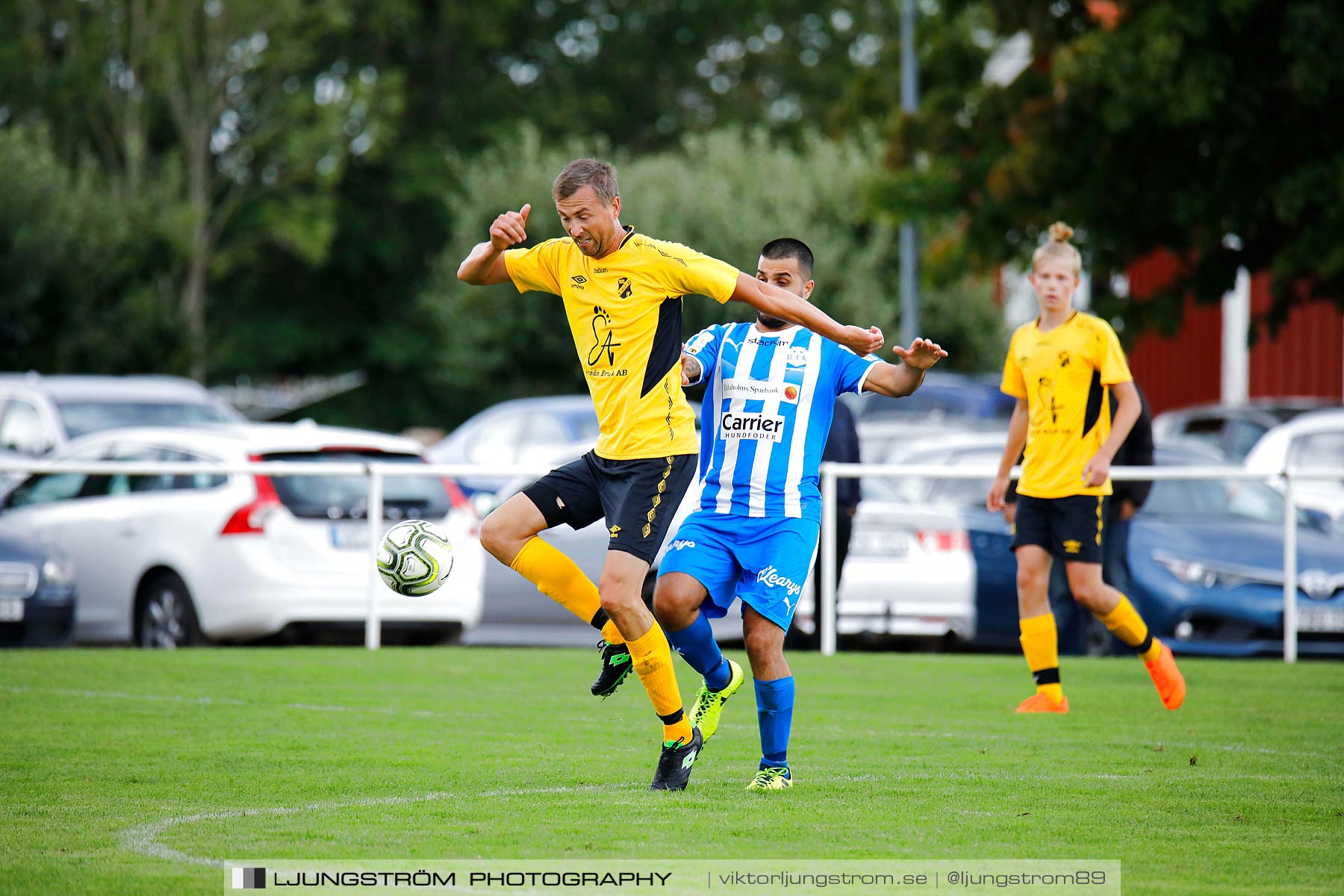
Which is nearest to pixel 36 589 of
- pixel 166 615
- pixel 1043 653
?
pixel 166 615

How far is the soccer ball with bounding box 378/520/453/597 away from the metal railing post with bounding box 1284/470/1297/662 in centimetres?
738

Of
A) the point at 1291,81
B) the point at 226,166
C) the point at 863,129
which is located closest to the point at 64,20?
the point at 226,166

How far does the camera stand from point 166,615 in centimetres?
1293

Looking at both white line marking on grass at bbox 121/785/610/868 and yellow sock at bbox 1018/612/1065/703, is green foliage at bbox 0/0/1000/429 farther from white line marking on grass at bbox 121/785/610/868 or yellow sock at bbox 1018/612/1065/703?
white line marking on grass at bbox 121/785/610/868

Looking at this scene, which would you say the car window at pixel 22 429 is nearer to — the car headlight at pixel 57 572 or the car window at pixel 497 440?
the car window at pixel 497 440

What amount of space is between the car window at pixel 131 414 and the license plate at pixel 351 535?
15.3ft

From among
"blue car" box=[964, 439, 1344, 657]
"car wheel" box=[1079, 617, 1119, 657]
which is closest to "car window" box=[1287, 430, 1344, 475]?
"blue car" box=[964, 439, 1344, 657]

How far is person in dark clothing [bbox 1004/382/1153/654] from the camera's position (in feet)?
38.6

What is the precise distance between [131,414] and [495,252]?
1141 cm

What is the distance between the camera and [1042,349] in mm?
9422

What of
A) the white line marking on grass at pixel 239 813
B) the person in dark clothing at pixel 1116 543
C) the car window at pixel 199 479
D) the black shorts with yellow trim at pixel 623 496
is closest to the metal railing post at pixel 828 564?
the person in dark clothing at pixel 1116 543

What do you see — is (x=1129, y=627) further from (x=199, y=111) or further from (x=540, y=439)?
(x=199, y=111)

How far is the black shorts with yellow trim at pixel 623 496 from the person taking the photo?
679 cm

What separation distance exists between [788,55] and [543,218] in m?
16.5
